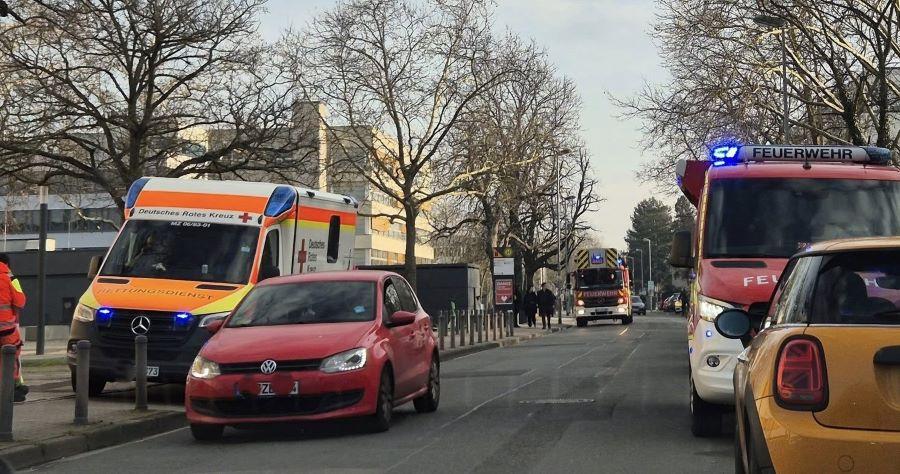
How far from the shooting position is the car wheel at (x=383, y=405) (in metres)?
11.1

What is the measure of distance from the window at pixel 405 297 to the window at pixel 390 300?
12cm

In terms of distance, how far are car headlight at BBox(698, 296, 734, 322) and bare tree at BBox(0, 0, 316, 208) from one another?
14322 millimetres

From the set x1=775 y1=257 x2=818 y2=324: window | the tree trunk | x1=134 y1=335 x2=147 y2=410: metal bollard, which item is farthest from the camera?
the tree trunk

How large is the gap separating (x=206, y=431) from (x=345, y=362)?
1.49 m

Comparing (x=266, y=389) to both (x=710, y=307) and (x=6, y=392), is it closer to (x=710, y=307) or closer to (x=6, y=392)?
(x=6, y=392)

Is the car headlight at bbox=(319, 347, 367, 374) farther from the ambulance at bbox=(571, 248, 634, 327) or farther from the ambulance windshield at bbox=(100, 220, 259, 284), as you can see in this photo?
the ambulance at bbox=(571, 248, 634, 327)

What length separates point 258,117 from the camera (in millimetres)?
25203

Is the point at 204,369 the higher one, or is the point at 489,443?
the point at 204,369

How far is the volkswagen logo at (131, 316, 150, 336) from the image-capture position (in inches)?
576

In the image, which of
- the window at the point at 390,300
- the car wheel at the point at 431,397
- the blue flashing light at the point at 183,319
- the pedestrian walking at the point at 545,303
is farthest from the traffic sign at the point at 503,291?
the window at the point at 390,300

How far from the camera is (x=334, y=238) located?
18922 millimetres

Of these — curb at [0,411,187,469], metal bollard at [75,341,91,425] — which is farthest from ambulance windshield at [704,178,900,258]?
metal bollard at [75,341,91,425]

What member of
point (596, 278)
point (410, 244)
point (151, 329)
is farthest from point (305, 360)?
point (596, 278)

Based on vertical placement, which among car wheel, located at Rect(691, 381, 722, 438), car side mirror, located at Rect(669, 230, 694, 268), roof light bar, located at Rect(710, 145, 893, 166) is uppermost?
roof light bar, located at Rect(710, 145, 893, 166)
